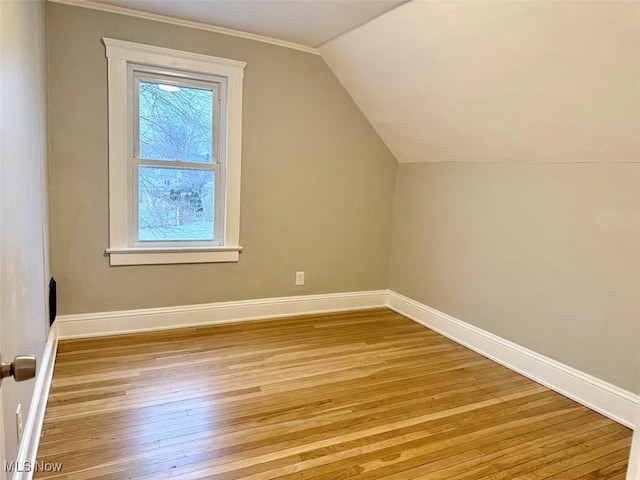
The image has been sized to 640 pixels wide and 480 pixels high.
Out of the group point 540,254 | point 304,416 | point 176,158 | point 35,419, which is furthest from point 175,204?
point 540,254

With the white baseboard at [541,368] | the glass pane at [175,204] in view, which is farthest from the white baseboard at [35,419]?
the white baseboard at [541,368]

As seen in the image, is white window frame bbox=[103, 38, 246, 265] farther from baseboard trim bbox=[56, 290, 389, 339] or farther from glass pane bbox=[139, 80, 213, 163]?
baseboard trim bbox=[56, 290, 389, 339]

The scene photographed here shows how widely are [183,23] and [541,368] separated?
134 inches

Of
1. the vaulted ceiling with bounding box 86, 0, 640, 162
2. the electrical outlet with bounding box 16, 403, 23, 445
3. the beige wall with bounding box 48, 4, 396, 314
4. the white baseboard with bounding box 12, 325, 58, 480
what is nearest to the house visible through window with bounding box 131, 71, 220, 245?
the beige wall with bounding box 48, 4, 396, 314

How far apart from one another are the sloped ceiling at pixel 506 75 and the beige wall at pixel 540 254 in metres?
0.18

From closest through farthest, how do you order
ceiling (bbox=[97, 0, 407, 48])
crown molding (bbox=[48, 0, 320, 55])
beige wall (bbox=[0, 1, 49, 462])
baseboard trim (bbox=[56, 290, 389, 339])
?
beige wall (bbox=[0, 1, 49, 462]) → ceiling (bbox=[97, 0, 407, 48]) → crown molding (bbox=[48, 0, 320, 55]) → baseboard trim (bbox=[56, 290, 389, 339])

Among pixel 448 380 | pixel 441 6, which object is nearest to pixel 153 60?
pixel 441 6

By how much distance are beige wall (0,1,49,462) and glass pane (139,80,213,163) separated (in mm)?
730

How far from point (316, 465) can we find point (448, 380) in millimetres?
1206

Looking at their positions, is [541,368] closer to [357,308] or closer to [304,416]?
[304,416]

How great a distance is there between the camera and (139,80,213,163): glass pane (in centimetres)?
309

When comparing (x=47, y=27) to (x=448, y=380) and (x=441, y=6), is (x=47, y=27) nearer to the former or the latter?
(x=441, y=6)

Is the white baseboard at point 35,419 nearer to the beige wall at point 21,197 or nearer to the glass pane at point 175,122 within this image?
the beige wall at point 21,197

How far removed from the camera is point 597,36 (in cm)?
192
